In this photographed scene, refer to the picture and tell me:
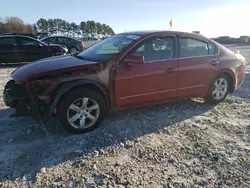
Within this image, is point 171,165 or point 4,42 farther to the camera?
point 4,42

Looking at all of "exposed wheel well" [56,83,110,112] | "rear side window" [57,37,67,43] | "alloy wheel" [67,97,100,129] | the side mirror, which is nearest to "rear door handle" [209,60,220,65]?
the side mirror

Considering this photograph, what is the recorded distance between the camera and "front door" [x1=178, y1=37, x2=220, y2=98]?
4.38 metres

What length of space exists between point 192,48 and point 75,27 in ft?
287

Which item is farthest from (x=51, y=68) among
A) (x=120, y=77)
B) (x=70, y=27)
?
(x=70, y=27)

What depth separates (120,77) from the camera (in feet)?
12.3

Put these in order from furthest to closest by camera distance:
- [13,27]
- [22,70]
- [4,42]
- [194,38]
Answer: [13,27], [4,42], [194,38], [22,70]

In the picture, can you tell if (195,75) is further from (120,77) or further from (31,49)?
(31,49)

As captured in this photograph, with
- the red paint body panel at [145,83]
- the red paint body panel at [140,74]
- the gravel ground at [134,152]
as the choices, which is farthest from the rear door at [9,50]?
the red paint body panel at [145,83]

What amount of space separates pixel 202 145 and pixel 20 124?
3050 mm

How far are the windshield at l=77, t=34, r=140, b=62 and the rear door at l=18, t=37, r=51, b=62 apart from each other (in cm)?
734

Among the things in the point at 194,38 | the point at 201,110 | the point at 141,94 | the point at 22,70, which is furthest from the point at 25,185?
the point at 194,38

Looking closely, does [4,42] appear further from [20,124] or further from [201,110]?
[201,110]

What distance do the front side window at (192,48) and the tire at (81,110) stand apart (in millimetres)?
1891

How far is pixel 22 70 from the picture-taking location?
12.5ft
